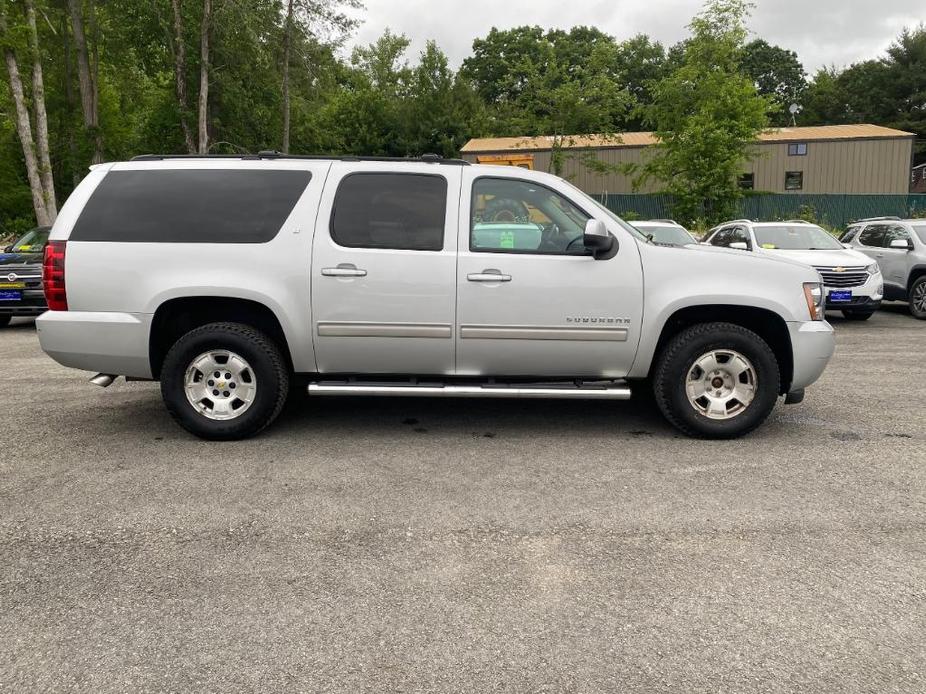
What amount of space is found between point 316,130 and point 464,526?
35.4 m

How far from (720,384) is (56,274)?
4.65m

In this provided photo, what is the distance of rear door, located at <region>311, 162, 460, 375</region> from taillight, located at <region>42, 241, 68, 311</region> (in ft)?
5.58

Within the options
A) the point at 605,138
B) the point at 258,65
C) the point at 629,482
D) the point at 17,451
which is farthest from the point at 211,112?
the point at 629,482

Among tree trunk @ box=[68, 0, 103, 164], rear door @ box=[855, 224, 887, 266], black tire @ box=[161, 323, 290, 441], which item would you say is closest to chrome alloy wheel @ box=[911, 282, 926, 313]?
rear door @ box=[855, 224, 887, 266]

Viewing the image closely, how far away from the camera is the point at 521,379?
5.26 meters

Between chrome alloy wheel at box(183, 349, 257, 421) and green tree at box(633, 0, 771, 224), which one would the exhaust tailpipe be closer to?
chrome alloy wheel at box(183, 349, 257, 421)

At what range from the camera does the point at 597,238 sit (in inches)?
190

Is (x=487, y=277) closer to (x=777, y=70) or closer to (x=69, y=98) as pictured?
(x=69, y=98)

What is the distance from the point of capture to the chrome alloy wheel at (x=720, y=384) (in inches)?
200

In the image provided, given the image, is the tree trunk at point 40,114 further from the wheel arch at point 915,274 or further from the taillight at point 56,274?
the wheel arch at point 915,274

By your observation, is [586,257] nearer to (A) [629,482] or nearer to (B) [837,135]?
(A) [629,482]

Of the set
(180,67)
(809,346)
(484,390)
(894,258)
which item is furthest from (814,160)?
(484,390)

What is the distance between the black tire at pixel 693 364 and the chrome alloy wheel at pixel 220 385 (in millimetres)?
2884

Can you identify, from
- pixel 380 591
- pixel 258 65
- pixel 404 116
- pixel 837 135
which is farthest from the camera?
pixel 404 116
